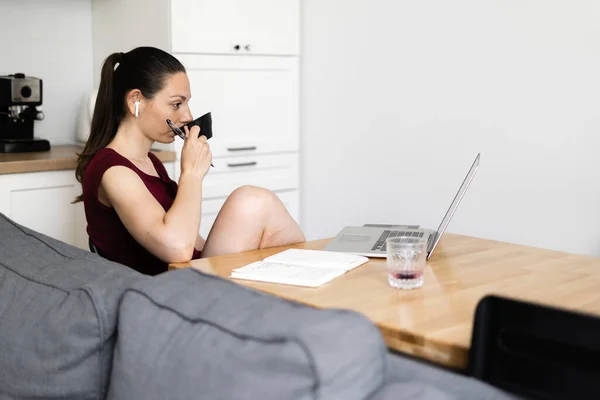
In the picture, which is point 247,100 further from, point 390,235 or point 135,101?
point 390,235

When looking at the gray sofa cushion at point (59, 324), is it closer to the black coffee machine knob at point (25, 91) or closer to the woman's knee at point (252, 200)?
the woman's knee at point (252, 200)

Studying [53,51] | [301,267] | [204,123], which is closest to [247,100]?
[53,51]

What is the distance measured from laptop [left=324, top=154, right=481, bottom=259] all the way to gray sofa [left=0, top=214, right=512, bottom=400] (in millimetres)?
691

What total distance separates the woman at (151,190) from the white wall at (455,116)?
1248 mm

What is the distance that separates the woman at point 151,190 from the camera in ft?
6.88

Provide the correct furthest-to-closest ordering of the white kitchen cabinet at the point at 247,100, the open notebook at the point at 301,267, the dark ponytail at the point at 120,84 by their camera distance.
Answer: the white kitchen cabinet at the point at 247,100 → the dark ponytail at the point at 120,84 → the open notebook at the point at 301,267

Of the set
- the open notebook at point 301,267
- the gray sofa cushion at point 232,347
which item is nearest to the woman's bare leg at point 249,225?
the open notebook at point 301,267

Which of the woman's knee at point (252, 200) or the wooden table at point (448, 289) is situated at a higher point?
the woman's knee at point (252, 200)

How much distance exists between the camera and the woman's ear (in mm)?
2414

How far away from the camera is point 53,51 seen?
3688 millimetres

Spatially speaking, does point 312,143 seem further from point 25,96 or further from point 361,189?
point 25,96

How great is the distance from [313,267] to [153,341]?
2.26 feet

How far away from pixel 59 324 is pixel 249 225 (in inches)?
31.3

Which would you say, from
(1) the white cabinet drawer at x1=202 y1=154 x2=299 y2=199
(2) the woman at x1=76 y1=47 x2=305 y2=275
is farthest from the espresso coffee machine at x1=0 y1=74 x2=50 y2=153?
(2) the woman at x1=76 y1=47 x2=305 y2=275
